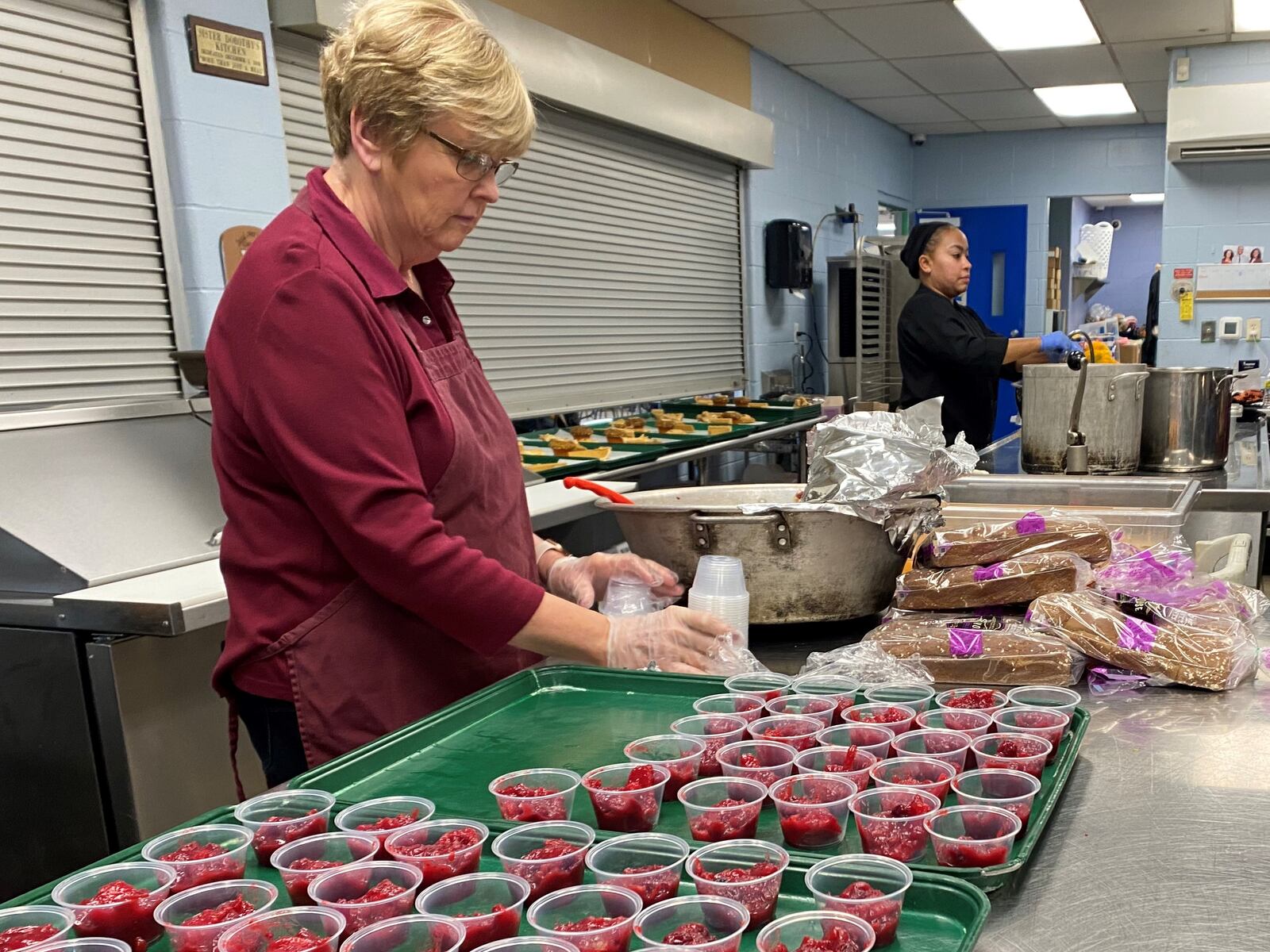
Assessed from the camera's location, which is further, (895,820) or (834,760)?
(834,760)

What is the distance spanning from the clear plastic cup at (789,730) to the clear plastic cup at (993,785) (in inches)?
7.8

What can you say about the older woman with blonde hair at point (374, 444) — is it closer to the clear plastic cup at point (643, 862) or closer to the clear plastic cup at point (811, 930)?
the clear plastic cup at point (643, 862)

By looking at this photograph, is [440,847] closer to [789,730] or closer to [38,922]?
[38,922]

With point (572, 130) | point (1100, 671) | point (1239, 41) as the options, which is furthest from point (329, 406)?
point (1239, 41)

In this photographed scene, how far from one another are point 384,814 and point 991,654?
2.99ft

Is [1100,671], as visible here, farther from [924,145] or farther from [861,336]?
[924,145]

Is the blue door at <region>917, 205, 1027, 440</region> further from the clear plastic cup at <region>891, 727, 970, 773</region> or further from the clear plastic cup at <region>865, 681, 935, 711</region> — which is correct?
the clear plastic cup at <region>891, 727, 970, 773</region>

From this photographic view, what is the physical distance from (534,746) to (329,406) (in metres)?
0.52

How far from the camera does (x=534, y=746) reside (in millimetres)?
1412

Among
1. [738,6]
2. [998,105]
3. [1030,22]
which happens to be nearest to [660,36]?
[738,6]

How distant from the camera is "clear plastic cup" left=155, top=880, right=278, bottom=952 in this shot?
91 cm

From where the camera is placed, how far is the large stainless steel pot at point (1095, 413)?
9.61ft

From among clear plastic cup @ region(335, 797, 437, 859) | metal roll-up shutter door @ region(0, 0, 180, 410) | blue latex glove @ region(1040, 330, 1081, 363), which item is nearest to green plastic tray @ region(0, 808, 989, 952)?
clear plastic cup @ region(335, 797, 437, 859)

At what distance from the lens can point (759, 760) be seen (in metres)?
1.24
